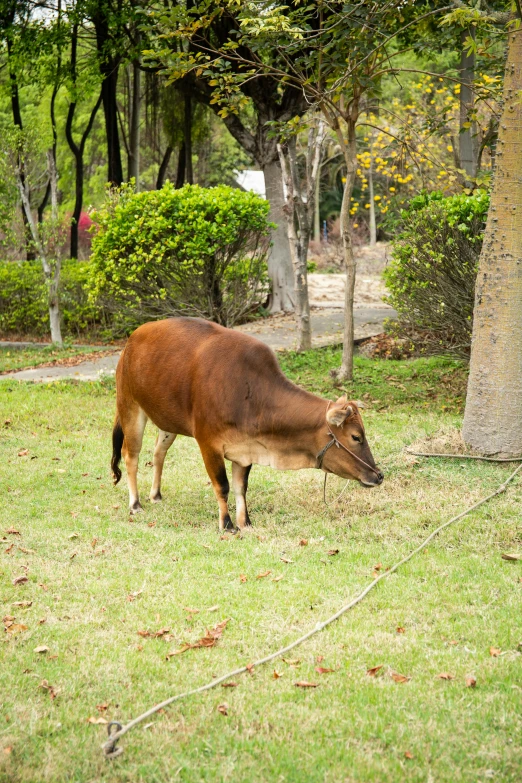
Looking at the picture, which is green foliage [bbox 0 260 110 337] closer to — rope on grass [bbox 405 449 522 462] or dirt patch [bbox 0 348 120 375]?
dirt patch [bbox 0 348 120 375]

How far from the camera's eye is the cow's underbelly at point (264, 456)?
22.6 ft

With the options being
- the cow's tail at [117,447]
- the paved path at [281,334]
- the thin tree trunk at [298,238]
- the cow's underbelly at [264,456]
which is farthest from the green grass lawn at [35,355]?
the cow's underbelly at [264,456]

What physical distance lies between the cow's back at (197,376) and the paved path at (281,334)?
612 centimetres

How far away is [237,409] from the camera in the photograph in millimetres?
6945

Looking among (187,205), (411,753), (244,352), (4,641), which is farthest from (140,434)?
(187,205)

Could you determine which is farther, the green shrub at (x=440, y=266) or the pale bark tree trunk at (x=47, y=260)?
the pale bark tree trunk at (x=47, y=260)

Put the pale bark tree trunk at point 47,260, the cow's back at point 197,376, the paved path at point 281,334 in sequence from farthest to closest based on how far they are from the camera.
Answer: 1. the pale bark tree trunk at point 47,260
2. the paved path at point 281,334
3. the cow's back at point 197,376

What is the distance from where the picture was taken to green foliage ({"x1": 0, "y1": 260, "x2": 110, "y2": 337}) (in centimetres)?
1859

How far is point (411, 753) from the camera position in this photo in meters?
3.77

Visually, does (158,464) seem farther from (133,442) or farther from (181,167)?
(181,167)

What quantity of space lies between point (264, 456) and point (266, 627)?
79.8 inches

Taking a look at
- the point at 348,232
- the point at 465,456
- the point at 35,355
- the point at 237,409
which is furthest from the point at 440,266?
the point at 35,355

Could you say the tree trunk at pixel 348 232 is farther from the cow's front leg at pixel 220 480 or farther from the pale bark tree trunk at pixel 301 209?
Result: the cow's front leg at pixel 220 480

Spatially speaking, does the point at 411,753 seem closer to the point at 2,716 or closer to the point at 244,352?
the point at 2,716
